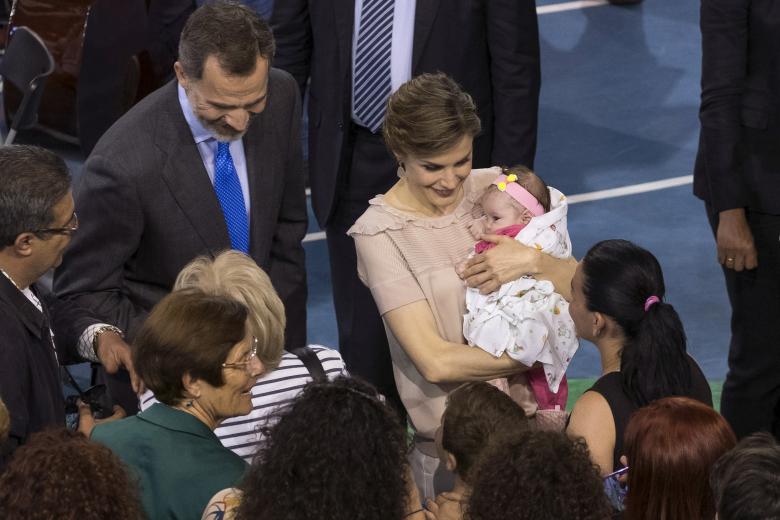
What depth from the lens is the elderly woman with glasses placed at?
9.77 feet

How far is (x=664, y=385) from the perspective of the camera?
3.33 meters

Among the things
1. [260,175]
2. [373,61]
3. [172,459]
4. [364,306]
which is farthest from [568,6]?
[172,459]

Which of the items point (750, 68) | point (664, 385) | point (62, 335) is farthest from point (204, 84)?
point (750, 68)

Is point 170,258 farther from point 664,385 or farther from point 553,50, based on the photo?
point 553,50

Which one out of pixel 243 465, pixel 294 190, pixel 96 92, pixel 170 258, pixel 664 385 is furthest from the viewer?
pixel 96 92

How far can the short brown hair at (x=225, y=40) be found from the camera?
3.87 metres

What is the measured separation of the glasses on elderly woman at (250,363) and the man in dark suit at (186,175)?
0.86 meters

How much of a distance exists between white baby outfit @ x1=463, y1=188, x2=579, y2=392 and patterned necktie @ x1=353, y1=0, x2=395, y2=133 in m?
1.12

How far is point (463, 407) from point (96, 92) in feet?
12.1

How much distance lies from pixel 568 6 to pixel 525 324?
736 centimetres

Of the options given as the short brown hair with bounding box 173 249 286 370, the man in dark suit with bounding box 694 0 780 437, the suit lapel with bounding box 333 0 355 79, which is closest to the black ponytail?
the short brown hair with bounding box 173 249 286 370

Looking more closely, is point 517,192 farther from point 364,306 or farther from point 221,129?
point 364,306

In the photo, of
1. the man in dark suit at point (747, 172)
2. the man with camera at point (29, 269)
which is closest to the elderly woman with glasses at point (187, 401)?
the man with camera at point (29, 269)

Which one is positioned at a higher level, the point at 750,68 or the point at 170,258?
the point at 750,68
